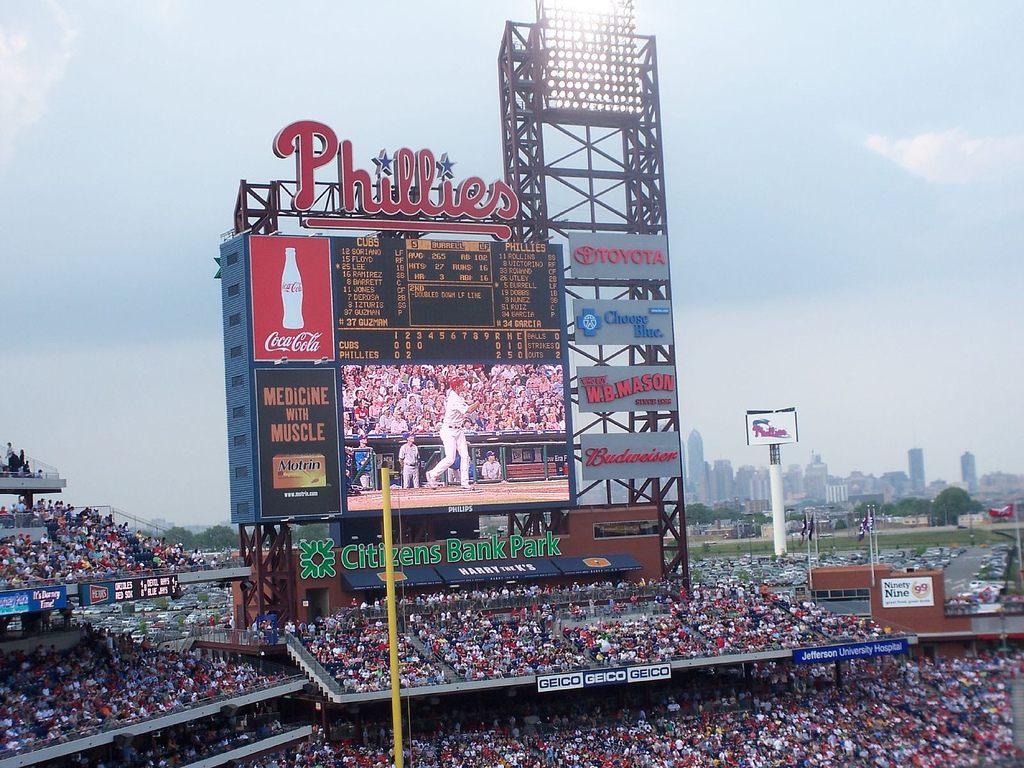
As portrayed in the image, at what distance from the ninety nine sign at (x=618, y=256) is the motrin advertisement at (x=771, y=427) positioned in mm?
31853

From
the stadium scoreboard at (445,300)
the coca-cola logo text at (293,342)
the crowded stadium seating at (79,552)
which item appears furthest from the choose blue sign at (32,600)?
the stadium scoreboard at (445,300)

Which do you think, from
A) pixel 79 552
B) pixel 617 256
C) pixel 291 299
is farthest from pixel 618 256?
pixel 79 552

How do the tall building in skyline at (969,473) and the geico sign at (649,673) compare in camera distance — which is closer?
the tall building in skyline at (969,473)

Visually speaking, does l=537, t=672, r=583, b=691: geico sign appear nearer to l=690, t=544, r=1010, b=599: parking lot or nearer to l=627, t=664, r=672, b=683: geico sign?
l=627, t=664, r=672, b=683: geico sign

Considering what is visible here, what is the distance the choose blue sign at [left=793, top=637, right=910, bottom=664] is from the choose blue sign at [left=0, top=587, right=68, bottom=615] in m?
20.4

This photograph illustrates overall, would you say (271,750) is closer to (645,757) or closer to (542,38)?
(645,757)

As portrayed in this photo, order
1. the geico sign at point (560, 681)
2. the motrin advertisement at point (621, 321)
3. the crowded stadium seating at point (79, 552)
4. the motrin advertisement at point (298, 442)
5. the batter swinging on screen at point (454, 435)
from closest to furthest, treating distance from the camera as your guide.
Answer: the crowded stadium seating at point (79, 552), the geico sign at point (560, 681), the motrin advertisement at point (298, 442), the batter swinging on screen at point (454, 435), the motrin advertisement at point (621, 321)

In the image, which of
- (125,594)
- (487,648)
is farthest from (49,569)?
(487,648)

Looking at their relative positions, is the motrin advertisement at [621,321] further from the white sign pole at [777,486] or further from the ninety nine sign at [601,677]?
the white sign pole at [777,486]

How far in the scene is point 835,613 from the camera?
41594mm

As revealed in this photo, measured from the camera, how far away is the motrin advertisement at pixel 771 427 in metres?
69.6

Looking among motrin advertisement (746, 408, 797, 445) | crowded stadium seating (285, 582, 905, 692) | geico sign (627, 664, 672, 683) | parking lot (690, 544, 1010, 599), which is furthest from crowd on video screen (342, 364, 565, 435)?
motrin advertisement (746, 408, 797, 445)

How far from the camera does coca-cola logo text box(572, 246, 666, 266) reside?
38719 millimetres

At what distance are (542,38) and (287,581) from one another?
19.0 m
